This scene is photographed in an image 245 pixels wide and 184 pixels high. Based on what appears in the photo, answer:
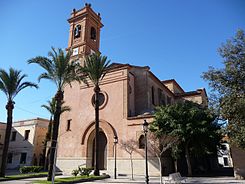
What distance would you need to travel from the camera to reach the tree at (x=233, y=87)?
1150 centimetres

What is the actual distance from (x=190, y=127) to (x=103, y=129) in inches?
390

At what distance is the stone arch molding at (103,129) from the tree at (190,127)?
547cm

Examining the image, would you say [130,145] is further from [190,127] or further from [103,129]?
[190,127]

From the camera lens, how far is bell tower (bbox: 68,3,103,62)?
1185 inches

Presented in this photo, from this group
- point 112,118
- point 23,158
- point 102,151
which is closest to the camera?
point 112,118

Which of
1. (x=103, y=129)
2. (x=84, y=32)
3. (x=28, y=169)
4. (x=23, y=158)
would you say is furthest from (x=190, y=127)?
(x=23, y=158)

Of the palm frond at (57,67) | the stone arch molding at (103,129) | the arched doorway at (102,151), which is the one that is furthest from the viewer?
the arched doorway at (102,151)

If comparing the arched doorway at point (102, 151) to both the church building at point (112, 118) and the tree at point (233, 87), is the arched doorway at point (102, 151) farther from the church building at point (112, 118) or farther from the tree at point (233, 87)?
the tree at point (233, 87)

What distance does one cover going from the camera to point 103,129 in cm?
2309

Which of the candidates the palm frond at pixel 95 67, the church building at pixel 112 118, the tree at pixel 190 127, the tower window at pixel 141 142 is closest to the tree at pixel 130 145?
the church building at pixel 112 118

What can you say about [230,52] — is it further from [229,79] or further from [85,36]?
[85,36]

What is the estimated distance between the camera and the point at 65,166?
79.2 feet

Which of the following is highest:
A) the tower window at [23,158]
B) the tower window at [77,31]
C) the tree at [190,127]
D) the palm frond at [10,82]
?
the tower window at [77,31]

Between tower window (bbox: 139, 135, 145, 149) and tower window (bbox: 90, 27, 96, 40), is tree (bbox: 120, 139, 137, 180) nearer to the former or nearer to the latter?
tower window (bbox: 139, 135, 145, 149)
